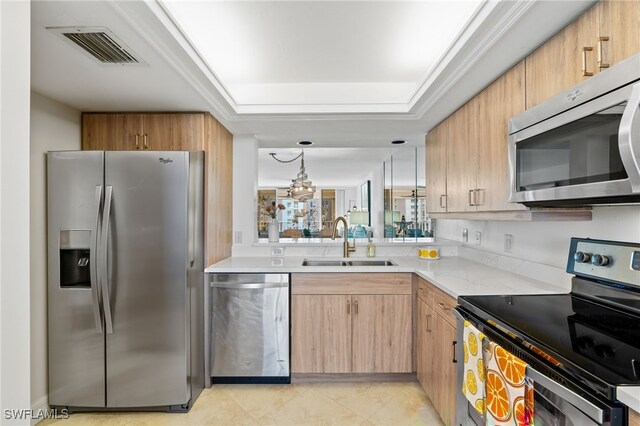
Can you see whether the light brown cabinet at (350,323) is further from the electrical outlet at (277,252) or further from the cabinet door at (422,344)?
the electrical outlet at (277,252)

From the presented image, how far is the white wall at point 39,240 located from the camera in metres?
2.13

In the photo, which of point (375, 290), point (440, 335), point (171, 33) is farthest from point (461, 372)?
point (171, 33)

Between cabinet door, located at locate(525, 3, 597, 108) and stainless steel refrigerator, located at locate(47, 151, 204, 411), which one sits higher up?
cabinet door, located at locate(525, 3, 597, 108)

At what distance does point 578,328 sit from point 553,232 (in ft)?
2.80

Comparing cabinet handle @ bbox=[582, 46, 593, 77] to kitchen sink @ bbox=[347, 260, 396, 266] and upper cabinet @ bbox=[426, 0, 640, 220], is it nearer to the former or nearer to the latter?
upper cabinet @ bbox=[426, 0, 640, 220]

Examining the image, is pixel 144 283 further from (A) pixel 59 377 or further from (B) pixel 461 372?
(B) pixel 461 372

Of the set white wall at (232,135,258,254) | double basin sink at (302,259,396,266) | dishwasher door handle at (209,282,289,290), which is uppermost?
white wall at (232,135,258,254)

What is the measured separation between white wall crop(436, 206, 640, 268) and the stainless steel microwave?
1.00ft

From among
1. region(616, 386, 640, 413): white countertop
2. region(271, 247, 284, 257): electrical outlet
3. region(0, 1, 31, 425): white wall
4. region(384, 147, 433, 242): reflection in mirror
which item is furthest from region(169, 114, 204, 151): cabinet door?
region(384, 147, 433, 242): reflection in mirror

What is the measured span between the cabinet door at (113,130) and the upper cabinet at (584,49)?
261 cm

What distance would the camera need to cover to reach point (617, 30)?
114 centimetres

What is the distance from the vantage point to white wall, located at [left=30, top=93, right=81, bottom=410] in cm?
213

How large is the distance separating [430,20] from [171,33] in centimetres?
133

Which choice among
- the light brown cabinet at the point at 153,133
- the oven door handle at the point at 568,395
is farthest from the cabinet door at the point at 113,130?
the oven door handle at the point at 568,395
